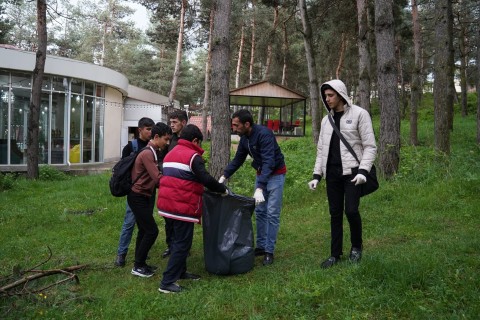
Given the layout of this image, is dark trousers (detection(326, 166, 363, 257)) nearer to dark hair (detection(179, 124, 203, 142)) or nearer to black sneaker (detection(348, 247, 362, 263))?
black sneaker (detection(348, 247, 362, 263))

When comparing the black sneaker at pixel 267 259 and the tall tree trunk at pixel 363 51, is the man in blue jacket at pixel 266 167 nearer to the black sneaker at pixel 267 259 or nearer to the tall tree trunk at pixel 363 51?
the black sneaker at pixel 267 259

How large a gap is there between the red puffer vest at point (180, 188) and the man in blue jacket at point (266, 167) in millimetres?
762

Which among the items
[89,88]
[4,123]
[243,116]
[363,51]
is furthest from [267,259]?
[89,88]

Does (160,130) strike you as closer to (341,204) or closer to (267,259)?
(267,259)

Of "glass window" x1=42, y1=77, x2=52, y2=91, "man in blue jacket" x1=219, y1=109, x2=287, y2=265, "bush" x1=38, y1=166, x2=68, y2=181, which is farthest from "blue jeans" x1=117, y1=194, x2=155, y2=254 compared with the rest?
"glass window" x1=42, y1=77, x2=52, y2=91

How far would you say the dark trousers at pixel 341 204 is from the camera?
4.01 meters

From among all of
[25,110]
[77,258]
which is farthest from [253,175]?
[25,110]

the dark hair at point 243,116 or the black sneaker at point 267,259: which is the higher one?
the dark hair at point 243,116

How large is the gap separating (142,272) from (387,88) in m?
6.18

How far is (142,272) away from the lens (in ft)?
14.8

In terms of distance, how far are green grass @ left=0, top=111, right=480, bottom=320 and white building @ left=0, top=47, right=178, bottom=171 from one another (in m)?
8.15

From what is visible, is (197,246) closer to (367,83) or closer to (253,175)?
(253,175)

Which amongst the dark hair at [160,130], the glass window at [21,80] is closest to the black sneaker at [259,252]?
the dark hair at [160,130]

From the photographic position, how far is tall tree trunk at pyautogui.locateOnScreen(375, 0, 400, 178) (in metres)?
8.23
